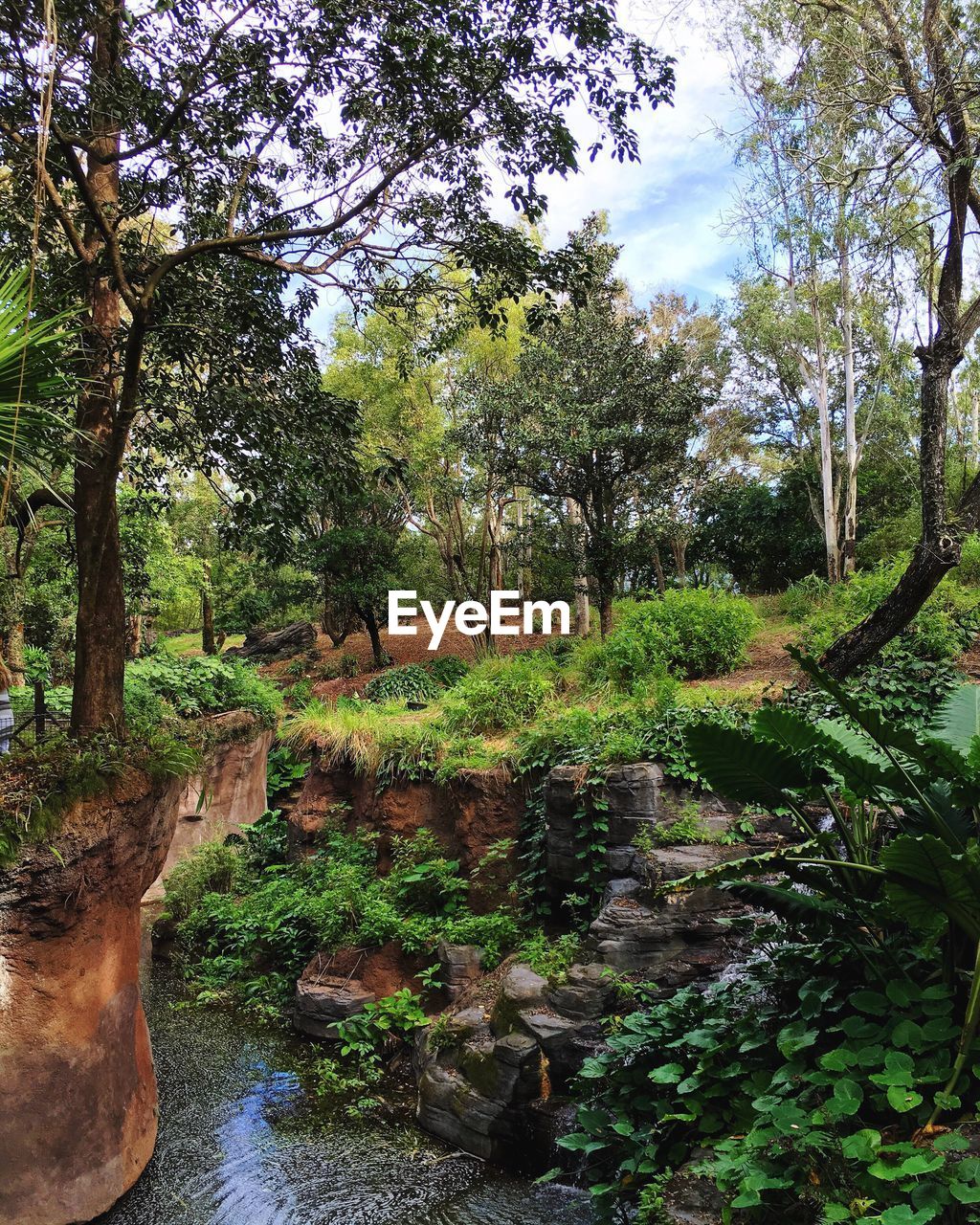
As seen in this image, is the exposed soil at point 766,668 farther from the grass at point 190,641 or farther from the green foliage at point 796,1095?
the grass at point 190,641

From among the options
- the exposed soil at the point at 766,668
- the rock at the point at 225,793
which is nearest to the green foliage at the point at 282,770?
the rock at the point at 225,793

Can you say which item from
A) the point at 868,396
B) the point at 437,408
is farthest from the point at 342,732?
the point at 868,396

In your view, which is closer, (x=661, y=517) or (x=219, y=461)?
(x=219, y=461)

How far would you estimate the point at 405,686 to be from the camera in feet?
51.1

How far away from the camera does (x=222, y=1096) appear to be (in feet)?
21.4

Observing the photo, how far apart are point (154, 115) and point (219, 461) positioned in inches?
97.2

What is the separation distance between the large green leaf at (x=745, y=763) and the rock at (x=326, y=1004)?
584cm

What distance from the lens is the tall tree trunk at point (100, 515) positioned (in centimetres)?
519

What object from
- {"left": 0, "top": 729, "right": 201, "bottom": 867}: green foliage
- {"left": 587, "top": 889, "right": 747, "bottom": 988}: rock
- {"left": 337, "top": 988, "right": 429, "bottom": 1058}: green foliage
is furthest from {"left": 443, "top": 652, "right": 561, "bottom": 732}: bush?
{"left": 0, "top": 729, "right": 201, "bottom": 867}: green foliage

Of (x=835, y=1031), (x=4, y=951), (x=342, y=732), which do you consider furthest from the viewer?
(x=342, y=732)

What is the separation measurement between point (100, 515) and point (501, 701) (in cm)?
625

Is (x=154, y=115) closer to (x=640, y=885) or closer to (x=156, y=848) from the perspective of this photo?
(x=156, y=848)

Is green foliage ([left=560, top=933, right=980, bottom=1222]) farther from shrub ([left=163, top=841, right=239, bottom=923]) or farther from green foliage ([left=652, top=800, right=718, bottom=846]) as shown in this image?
shrub ([left=163, top=841, right=239, bottom=923])

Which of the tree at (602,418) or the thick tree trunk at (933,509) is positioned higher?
the tree at (602,418)
